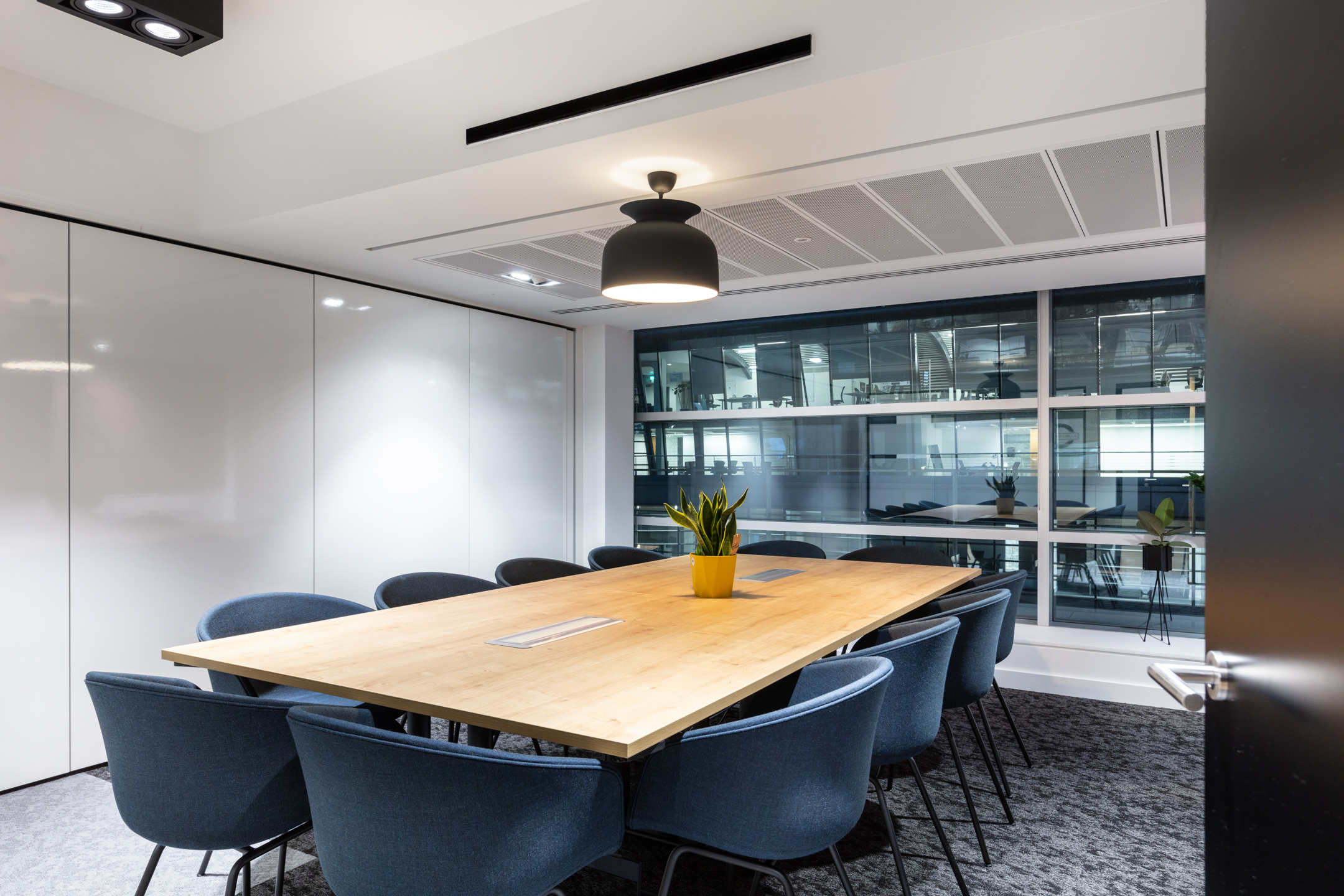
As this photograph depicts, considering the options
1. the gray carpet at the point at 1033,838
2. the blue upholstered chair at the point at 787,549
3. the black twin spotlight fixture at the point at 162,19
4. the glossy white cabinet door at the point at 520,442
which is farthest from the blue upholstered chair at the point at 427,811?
the glossy white cabinet door at the point at 520,442

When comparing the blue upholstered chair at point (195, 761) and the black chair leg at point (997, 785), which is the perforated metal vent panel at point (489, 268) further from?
the black chair leg at point (997, 785)

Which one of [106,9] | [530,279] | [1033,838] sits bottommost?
[1033,838]

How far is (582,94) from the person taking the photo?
9.59 ft

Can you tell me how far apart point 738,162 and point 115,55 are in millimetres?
2466

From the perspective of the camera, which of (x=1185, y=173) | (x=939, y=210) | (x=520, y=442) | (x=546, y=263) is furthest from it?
(x=520, y=442)

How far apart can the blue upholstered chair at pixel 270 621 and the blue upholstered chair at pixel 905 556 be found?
280 centimetres

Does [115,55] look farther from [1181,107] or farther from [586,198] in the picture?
[1181,107]

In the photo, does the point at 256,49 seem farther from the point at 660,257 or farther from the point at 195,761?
the point at 195,761

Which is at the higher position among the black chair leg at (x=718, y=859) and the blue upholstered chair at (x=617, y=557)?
the blue upholstered chair at (x=617, y=557)

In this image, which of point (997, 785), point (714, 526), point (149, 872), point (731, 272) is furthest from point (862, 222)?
point (149, 872)

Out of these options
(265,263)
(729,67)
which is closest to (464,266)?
(265,263)

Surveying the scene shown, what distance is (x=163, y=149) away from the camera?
3.94m

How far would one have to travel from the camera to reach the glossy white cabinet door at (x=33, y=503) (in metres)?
3.48

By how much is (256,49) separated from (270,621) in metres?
2.15
